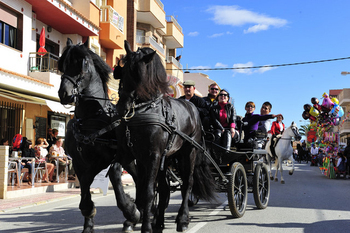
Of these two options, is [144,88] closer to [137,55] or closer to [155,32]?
[137,55]

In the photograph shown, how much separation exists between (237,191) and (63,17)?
46.1 feet

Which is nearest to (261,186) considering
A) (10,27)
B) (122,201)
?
(122,201)

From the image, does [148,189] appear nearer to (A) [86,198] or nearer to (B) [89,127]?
(A) [86,198]

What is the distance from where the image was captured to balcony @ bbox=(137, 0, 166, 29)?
31.1 meters

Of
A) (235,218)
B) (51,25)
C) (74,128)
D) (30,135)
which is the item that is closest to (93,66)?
(74,128)

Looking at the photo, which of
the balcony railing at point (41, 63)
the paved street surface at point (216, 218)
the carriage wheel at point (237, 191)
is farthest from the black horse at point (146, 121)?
the balcony railing at point (41, 63)

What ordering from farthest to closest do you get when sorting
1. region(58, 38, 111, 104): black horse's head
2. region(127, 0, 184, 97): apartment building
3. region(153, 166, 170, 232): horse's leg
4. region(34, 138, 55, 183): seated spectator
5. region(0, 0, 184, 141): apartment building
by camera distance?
region(127, 0, 184, 97): apartment building, region(0, 0, 184, 141): apartment building, region(34, 138, 55, 183): seated spectator, region(153, 166, 170, 232): horse's leg, region(58, 38, 111, 104): black horse's head

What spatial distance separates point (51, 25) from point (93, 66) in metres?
15.0

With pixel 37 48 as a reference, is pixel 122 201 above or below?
below

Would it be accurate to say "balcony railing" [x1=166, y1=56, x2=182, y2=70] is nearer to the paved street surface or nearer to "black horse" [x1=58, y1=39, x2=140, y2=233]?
the paved street surface

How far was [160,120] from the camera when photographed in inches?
212

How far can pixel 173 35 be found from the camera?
3841 cm

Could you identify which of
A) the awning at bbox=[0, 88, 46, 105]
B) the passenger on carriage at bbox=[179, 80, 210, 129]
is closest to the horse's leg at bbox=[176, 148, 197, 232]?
the passenger on carriage at bbox=[179, 80, 210, 129]

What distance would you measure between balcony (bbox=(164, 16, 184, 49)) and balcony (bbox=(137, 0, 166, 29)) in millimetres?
2918
